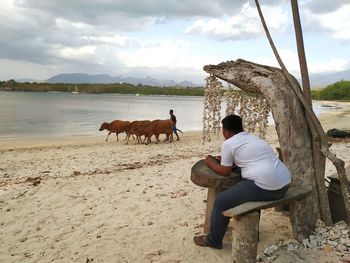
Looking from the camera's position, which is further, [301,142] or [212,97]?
[212,97]

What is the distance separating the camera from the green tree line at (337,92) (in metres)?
80.7

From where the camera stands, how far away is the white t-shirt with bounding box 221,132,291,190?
13.5 ft

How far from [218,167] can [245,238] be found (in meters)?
0.93

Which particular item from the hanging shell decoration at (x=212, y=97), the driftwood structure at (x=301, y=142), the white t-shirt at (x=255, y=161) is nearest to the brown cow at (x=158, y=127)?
the hanging shell decoration at (x=212, y=97)

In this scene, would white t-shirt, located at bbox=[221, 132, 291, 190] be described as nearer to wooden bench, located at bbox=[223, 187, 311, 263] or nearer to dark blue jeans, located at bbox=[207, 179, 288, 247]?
dark blue jeans, located at bbox=[207, 179, 288, 247]

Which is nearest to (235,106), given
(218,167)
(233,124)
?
(233,124)

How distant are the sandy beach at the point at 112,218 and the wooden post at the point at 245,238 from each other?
1.96 feet

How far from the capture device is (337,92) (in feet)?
275

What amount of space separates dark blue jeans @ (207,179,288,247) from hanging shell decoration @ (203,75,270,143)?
1.65 metres

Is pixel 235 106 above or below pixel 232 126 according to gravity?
above

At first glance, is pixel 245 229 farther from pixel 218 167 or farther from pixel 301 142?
pixel 301 142

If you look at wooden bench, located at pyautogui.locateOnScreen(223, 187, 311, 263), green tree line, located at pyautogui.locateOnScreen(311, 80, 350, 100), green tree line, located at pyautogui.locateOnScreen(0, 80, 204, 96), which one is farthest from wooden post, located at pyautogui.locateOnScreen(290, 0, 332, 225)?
green tree line, located at pyautogui.locateOnScreen(0, 80, 204, 96)

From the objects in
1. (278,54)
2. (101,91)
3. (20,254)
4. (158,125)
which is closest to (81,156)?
(158,125)

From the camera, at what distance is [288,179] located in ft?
13.9
